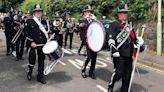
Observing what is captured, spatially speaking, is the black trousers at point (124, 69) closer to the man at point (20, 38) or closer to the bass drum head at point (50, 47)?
the bass drum head at point (50, 47)

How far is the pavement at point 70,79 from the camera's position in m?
10.0

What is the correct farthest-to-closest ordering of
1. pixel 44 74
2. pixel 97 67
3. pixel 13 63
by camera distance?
pixel 13 63, pixel 97 67, pixel 44 74

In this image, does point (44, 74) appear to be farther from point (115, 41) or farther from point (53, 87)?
point (115, 41)

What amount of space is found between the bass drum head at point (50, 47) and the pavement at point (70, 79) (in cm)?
94

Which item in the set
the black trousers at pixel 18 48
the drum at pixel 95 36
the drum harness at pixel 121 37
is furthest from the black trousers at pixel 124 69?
the black trousers at pixel 18 48

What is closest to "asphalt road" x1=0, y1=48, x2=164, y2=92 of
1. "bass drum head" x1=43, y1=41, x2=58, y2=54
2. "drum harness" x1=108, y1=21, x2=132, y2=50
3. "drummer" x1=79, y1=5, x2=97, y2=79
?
"drummer" x1=79, y1=5, x2=97, y2=79

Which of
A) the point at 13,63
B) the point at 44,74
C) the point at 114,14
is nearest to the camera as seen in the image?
the point at 44,74

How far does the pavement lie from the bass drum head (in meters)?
0.94

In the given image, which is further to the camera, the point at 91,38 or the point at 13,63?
the point at 13,63

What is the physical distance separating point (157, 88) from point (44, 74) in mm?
3140

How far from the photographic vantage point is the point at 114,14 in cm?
2186

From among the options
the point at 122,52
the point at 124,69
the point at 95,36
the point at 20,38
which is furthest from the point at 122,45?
the point at 20,38

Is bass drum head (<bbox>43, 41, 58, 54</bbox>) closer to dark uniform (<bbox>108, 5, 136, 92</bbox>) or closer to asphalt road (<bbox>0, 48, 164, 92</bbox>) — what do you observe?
asphalt road (<bbox>0, 48, 164, 92</bbox>)

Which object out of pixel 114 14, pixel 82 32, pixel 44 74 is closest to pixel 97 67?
pixel 82 32
